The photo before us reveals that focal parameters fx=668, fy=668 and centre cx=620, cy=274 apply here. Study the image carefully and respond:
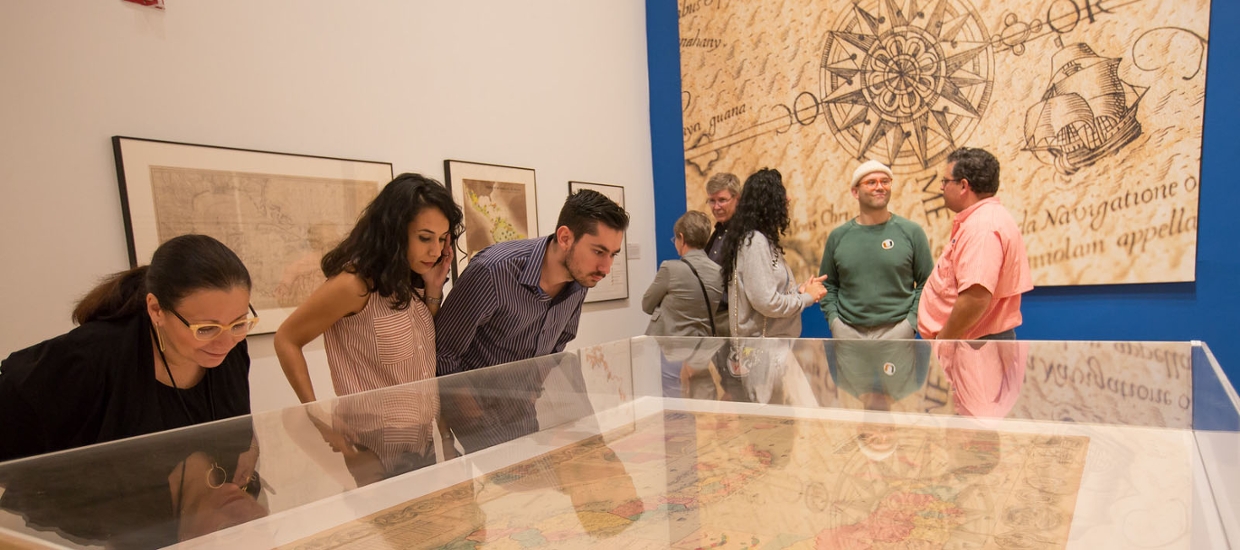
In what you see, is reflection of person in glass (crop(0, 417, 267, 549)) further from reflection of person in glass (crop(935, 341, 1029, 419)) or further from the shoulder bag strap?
the shoulder bag strap

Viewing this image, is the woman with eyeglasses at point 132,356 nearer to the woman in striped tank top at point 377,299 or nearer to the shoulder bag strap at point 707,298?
the woman in striped tank top at point 377,299

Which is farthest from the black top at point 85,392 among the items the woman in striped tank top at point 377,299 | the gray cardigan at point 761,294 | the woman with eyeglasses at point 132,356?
the gray cardigan at point 761,294

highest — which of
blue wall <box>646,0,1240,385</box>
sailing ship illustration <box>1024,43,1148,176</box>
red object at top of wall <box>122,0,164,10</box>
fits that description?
red object at top of wall <box>122,0,164,10</box>

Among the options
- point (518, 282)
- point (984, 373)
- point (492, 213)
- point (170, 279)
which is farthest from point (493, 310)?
point (492, 213)

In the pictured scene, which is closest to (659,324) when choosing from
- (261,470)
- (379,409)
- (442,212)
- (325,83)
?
(442,212)

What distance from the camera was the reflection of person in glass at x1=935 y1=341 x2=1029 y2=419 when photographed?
141 cm

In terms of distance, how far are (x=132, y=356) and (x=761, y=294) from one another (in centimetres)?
227

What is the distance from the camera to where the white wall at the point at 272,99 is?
2.29 m

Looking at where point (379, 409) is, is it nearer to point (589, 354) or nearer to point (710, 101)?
point (589, 354)

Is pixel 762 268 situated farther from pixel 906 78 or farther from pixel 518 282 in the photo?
pixel 906 78

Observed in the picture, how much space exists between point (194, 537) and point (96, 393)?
840mm

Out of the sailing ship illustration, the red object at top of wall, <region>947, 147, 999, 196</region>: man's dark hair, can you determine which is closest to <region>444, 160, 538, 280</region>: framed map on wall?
the red object at top of wall

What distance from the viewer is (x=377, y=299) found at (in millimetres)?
1910

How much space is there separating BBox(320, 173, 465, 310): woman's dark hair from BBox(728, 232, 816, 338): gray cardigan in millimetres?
1544
